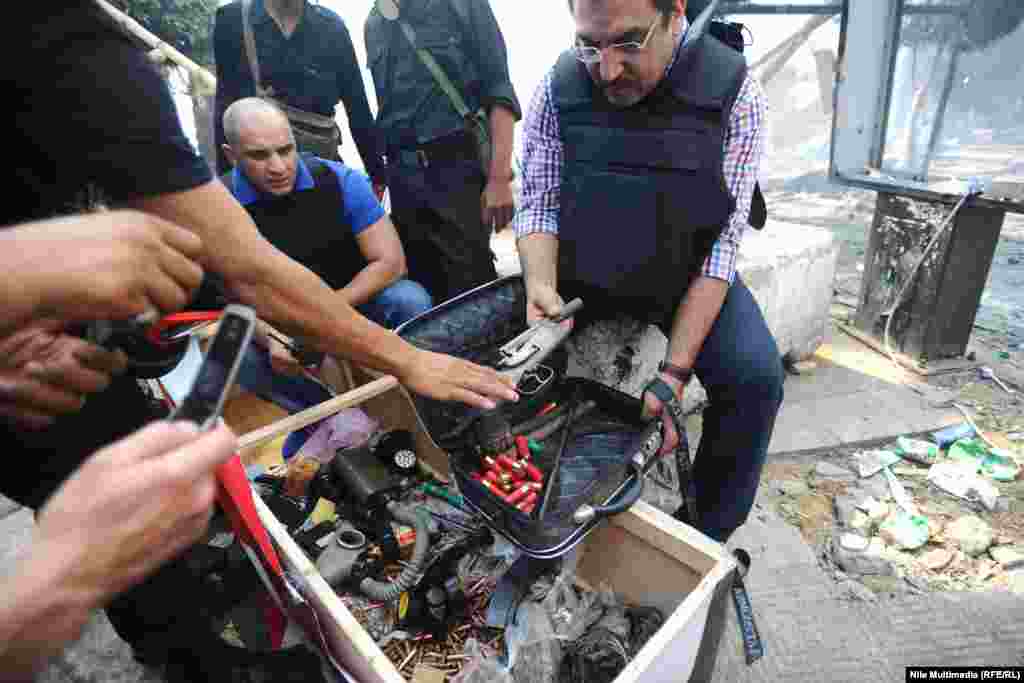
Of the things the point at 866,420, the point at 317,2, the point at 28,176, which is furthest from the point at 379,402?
the point at 866,420

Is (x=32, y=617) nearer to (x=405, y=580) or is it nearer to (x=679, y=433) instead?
(x=405, y=580)

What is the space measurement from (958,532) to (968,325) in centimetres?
184

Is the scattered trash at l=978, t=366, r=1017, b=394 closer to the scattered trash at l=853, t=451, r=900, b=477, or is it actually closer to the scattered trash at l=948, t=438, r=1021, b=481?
the scattered trash at l=948, t=438, r=1021, b=481

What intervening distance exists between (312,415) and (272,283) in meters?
0.88

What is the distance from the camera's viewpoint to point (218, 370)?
65cm

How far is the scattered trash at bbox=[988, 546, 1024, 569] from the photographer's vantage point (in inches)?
78.9

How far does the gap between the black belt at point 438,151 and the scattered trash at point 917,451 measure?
2692mm

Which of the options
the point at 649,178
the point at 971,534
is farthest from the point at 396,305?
the point at 971,534

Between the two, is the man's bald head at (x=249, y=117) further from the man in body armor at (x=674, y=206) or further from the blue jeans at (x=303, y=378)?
the man in body armor at (x=674, y=206)

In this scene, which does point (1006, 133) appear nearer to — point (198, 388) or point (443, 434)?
point (443, 434)

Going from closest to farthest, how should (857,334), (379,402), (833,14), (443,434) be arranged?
(443,434) → (379,402) → (833,14) → (857,334)

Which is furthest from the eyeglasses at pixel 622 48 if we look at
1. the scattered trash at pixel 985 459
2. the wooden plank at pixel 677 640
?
the scattered trash at pixel 985 459

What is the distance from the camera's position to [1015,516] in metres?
2.22

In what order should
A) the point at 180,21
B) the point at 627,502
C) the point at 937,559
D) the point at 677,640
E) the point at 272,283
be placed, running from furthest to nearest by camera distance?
the point at 180,21, the point at 937,559, the point at 627,502, the point at 677,640, the point at 272,283
